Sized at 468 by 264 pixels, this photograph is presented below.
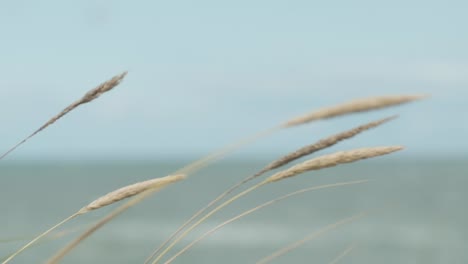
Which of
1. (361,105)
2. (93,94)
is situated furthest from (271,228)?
(361,105)

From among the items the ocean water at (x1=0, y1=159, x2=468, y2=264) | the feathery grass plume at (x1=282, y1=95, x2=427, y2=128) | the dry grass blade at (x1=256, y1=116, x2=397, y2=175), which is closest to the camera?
the feathery grass plume at (x1=282, y1=95, x2=427, y2=128)

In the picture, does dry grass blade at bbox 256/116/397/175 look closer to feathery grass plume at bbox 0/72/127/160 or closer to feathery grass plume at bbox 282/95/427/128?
feathery grass plume at bbox 282/95/427/128

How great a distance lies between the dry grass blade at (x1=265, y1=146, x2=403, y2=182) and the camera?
1.36 meters

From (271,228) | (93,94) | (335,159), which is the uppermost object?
(93,94)

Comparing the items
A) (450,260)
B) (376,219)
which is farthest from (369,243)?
(376,219)

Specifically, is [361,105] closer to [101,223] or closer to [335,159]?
[335,159]

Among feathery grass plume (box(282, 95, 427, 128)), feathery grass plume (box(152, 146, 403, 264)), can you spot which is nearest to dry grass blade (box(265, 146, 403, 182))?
feathery grass plume (box(152, 146, 403, 264))

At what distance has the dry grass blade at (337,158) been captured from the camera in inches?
53.6

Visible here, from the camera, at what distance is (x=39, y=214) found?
5138 cm

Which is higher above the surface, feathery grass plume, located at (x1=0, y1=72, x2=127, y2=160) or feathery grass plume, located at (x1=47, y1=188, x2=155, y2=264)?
feathery grass plume, located at (x1=0, y1=72, x2=127, y2=160)

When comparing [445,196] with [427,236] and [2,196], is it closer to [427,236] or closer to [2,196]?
[427,236]

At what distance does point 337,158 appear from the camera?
1360 millimetres

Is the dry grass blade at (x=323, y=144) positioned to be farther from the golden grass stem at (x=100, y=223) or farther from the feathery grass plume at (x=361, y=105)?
the golden grass stem at (x=100, y=223)

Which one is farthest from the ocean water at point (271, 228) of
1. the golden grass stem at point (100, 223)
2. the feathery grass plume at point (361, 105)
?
Answer: the feathery grass plume at point (361, 105)
